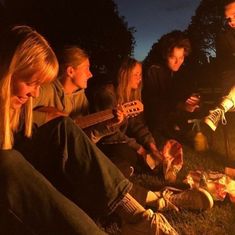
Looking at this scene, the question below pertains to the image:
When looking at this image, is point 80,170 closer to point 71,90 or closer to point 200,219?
point 200,219

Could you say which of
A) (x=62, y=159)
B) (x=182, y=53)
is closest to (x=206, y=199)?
(x=62, y=159)

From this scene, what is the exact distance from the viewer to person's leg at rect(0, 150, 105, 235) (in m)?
1.71

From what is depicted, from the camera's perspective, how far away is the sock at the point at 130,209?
227 cm

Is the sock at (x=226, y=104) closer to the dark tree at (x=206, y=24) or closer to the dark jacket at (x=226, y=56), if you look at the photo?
the dark jacket at (x=226, y=56)

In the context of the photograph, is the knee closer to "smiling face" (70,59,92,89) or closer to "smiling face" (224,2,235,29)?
"smiling face" (70,59,92,89)

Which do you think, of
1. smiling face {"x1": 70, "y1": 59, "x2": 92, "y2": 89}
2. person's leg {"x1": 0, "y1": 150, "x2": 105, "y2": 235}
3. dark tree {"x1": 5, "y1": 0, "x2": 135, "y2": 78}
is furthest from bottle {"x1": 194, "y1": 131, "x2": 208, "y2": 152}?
dark tree {"x1": 5, "y1": 0, "x2": 135, "y2": 78}

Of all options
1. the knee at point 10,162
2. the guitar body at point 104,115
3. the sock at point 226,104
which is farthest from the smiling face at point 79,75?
the knee at point 10,162

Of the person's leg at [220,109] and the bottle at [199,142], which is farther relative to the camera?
the bottle at [199,142]

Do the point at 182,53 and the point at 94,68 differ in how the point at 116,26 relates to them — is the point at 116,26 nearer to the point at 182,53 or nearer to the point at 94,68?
the point at 94,68

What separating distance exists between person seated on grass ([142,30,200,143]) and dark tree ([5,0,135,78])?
19.9ft

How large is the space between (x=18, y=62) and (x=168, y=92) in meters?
2.97

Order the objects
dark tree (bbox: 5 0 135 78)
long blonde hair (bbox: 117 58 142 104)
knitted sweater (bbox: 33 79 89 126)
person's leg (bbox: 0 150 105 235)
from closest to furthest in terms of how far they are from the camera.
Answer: person's leg (bbox: 0 150 105 235)
knitted sweater (bbox: 33 79 89 126)
long blonde hair (bbox: 117 58 142 104)
dark tree (bbox: 5 0 135 78)

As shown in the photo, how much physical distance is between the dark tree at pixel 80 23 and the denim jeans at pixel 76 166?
27.8 feet

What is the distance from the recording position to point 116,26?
13695 millimetres
